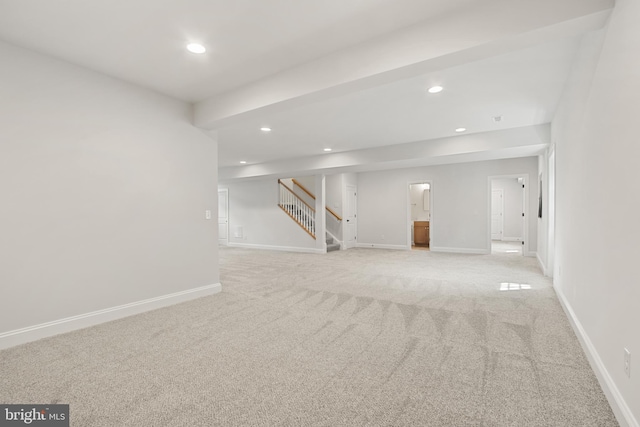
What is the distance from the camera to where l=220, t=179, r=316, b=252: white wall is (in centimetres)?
931

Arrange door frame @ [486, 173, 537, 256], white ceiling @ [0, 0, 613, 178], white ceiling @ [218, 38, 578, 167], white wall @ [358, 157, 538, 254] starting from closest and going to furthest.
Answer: white ceiling @ [0, 0, 613, 178] < white ceiling @ [218, 38, 578, 167] < door frame @ [486, 173, 537, 256] < white wall @ [358, 157, 538, 254]

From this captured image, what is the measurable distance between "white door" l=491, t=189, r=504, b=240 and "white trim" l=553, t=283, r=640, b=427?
30.4 feet

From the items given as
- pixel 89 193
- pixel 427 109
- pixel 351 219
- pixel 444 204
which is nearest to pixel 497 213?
pixel 444 204

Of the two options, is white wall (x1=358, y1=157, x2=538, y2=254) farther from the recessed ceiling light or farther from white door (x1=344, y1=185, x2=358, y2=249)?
the recessed ceiling light

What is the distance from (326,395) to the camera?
74.5 inches

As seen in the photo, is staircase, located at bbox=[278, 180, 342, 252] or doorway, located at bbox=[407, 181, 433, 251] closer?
staircase, located at bbox=[278, 180, 342, 252]

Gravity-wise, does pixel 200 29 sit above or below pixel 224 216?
above

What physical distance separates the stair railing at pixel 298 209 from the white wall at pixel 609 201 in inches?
269

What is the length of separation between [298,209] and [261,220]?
1300 mm

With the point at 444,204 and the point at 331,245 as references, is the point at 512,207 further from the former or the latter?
the point at 331,245

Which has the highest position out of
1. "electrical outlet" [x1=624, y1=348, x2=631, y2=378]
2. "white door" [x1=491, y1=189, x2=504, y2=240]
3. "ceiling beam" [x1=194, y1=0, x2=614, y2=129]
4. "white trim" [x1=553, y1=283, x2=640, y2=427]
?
"ceiling beam" [x1=194, y1=0, x2=614, y2=129]

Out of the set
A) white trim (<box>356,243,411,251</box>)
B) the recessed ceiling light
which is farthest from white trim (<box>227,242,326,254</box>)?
the recessed ceiling light

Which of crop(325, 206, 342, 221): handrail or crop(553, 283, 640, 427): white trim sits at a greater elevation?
crop(325, 206, 342, 221): handrail

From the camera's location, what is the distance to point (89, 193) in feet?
10.5
